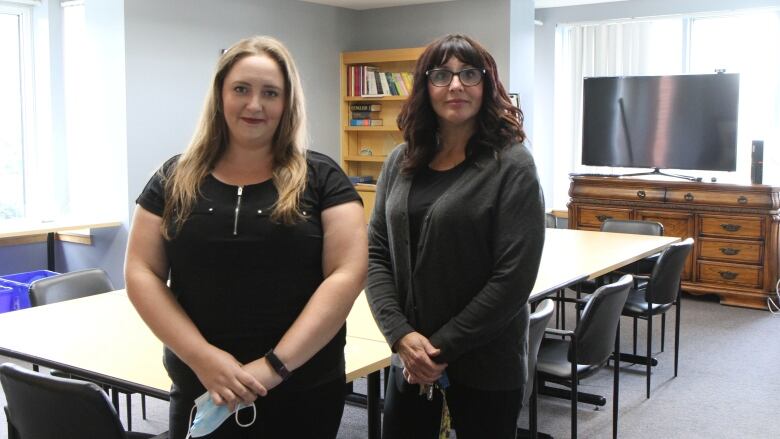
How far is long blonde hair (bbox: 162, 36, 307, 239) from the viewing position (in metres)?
1.68

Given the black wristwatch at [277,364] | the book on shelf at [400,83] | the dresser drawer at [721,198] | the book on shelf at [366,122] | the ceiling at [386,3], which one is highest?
the ceiling at [386,3]

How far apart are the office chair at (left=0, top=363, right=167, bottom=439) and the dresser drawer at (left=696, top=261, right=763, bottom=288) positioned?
5307 millimetres

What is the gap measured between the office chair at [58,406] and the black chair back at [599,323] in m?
1.78

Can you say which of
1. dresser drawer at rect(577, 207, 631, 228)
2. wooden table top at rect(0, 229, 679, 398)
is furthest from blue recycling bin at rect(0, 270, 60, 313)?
dresser drawer at rect(577, 207, 631, 228)

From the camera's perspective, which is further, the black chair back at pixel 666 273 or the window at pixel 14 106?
the window at pixel 14 106

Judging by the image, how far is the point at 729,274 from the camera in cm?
627

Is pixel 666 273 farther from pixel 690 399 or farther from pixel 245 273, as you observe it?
pixel 245 273

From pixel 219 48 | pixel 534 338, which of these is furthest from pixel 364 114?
pixel 534 338

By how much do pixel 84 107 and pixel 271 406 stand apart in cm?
493

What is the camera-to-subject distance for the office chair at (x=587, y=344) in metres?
3.14

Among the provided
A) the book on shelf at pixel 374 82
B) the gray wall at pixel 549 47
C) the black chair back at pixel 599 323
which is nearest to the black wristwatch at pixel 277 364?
the black chair back at pixel 599 323

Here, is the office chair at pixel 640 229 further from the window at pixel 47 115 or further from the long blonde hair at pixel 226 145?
the long blonde hair at pixel 226 145

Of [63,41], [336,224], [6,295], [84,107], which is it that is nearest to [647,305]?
[336,224]

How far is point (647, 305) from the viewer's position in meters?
4.36
